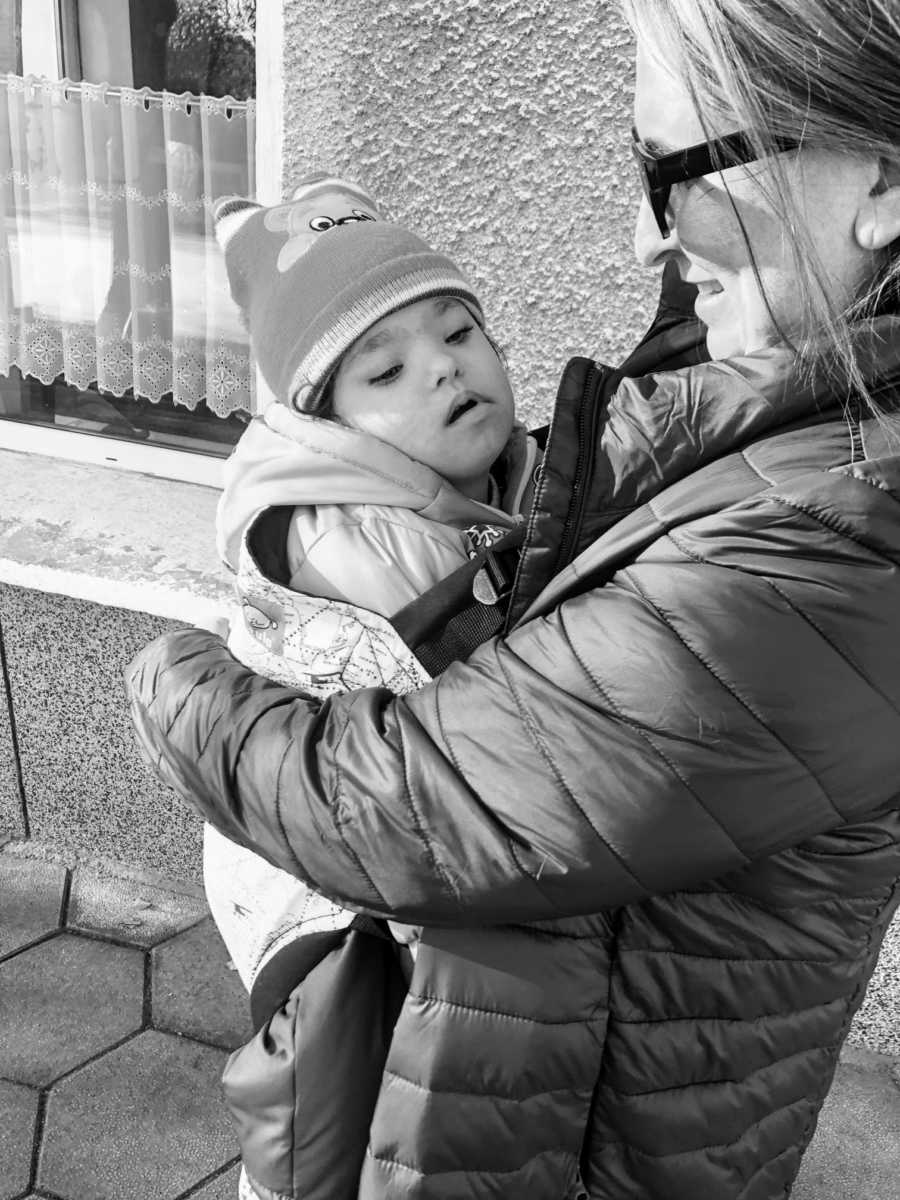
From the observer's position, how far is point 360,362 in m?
1.73

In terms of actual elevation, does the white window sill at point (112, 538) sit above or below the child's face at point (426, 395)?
below

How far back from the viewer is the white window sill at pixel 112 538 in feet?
10.2

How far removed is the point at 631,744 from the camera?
1.02 m

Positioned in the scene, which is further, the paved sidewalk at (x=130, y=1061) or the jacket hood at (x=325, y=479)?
the paved sidewalk at (x=130, y=1061)

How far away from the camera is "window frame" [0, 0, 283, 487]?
2779mm

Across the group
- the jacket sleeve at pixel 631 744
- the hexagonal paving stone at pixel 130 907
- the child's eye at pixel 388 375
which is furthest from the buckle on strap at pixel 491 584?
the hexagonal paving stone at pixel 130 907

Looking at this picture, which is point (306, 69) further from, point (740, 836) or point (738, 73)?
point (740, 836)

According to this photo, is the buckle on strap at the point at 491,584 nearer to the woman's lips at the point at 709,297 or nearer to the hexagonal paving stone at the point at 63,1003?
the woman's lips at the point at 709,297

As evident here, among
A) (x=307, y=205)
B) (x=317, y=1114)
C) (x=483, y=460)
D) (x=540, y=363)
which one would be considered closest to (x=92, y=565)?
(x=540, y=363)

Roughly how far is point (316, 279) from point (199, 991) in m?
1.93

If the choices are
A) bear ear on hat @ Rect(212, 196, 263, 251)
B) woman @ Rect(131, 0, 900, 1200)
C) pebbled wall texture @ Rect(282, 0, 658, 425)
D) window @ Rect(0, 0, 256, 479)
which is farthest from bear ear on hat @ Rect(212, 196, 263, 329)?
window @ Rect(0, 0, 256, 479)

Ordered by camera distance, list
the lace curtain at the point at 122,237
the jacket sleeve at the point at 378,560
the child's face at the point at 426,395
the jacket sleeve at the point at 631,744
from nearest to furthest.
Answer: the jacket sleeve at the point at 631,744 → the jacket sleeve at the point at 378,560 → the child's face at the point at 426,395 → the lace curtain at the point at 122,237

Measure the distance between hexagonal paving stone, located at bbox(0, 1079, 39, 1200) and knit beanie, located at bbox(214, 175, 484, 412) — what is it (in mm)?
1681

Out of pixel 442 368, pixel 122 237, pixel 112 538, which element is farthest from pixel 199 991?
pixel 122 237
